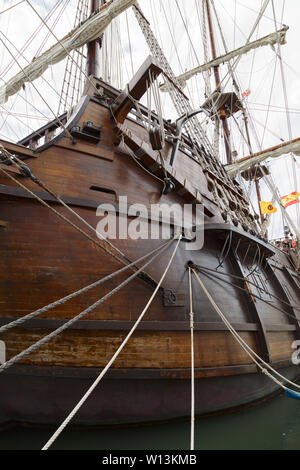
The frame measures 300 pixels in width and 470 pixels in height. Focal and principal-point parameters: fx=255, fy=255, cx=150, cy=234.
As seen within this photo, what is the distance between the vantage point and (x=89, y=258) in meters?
3.13

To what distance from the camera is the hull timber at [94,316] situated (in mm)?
2861

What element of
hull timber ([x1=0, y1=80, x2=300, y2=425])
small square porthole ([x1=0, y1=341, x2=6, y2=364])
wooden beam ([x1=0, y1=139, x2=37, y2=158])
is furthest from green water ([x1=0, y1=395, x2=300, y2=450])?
wooden beam ([x1=0, y1=139, x2=37, y2=158])

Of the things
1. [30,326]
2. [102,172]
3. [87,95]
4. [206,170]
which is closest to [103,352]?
[30,326]

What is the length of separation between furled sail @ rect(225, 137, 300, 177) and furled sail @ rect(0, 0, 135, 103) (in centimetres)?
1009

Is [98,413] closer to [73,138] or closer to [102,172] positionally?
[102,172]

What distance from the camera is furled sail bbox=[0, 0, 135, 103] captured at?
7.12 metres

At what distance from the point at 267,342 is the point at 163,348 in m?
2.17

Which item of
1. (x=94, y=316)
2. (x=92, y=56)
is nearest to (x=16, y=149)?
(x=94, y=316)

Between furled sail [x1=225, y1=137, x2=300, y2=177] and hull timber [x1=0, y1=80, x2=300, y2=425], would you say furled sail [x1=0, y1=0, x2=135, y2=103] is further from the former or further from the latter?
furled sail [x1=225, y1=137, x2=300, y2=177]

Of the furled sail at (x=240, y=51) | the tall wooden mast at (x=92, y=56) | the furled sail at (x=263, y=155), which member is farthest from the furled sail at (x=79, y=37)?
the furled sail at (x=263, y=155)

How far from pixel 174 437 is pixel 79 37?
9.67 metres

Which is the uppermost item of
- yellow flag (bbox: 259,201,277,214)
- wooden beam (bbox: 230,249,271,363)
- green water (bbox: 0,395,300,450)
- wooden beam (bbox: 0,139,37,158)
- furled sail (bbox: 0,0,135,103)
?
furled sail (bbox: 0,0,135,103)

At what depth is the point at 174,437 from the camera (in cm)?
291

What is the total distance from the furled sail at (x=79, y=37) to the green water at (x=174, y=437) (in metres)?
7.22
